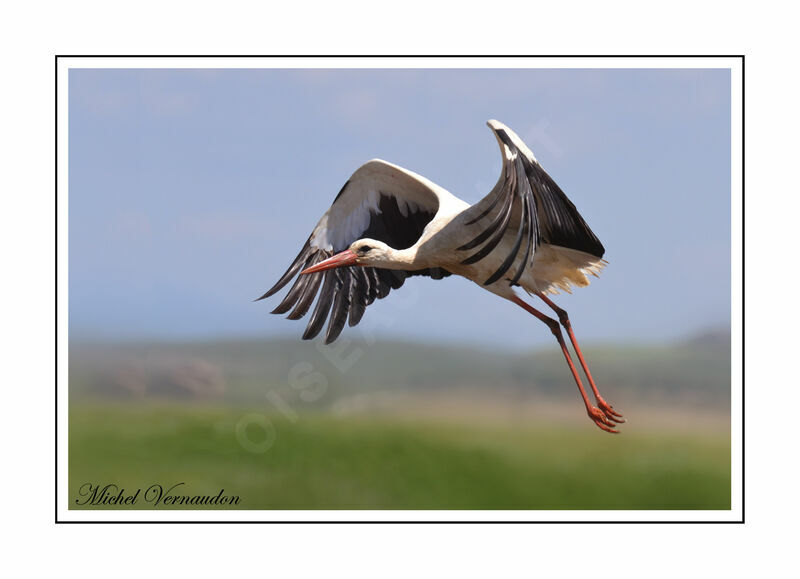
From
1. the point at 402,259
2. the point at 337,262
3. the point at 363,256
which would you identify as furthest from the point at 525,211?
the point at 337,262

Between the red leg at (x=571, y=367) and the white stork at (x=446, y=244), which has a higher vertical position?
the white stork at (x=446, y=244)

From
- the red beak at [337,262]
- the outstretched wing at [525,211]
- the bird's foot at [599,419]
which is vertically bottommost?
the bird's foot at [599,419]

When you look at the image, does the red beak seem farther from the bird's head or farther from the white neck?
the white neck

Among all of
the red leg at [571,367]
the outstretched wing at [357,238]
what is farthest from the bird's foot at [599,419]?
the outstretched wing at [357,238]

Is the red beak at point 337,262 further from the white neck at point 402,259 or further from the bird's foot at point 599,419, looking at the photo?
the bird's foot at point 599,419

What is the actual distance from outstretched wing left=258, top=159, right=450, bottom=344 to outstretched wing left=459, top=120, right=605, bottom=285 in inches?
38.8

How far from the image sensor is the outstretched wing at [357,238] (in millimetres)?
6070

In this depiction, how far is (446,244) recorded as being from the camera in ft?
17.7

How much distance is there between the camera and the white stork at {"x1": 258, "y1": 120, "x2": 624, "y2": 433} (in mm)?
4695

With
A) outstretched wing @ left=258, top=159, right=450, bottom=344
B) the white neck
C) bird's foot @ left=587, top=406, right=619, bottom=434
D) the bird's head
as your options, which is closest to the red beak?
the bird's head

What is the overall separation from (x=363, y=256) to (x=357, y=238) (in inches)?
27.8

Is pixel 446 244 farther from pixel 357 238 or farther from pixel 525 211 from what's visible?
pixel 357 238

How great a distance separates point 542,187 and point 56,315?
3.58 metres
